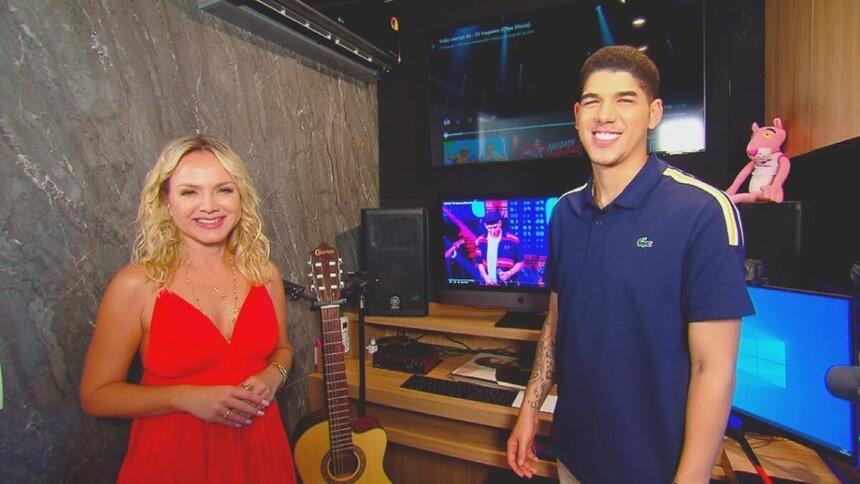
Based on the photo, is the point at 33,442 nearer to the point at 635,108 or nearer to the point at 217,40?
the point at 217,40

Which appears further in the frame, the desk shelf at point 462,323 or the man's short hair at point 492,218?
the man's short hair at point 492,218

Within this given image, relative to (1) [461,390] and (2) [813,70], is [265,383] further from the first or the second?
(2) [813,70]

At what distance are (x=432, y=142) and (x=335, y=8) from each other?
0.83 meters

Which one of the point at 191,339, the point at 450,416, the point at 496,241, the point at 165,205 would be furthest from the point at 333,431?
the point at 496,241

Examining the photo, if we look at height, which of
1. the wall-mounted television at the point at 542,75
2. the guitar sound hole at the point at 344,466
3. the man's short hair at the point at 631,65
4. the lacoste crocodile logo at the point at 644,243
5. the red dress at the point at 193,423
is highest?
the wall-mounted television at the point at 542,75

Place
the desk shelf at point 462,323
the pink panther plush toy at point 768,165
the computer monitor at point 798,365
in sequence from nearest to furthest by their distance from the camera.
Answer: the computer monitor at point 798,365, the pink panther plush toy at point 768,165, the desk shelf at point 462,323

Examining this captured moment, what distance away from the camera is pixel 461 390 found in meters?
1.89

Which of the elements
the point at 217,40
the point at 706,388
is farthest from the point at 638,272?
the point at 217,40

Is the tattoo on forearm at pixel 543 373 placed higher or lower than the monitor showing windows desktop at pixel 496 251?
lower

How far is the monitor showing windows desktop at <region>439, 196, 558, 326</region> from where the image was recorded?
208 centimetres

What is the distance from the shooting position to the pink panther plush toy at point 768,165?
1.64 m

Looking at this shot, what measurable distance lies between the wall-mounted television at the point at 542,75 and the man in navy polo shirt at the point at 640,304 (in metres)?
1.07

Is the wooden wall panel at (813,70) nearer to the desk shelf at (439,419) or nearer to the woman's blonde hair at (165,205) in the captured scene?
the desk shelf at (439,419)

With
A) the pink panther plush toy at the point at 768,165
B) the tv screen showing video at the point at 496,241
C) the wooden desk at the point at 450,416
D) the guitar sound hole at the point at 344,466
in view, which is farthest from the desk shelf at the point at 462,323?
the pink panther plush toy at the point at 768,165
